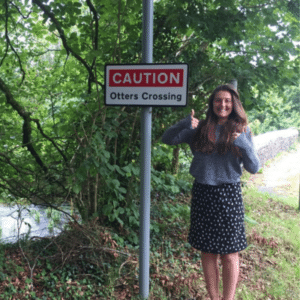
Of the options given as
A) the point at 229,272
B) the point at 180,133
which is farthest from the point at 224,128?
the point at 229,272

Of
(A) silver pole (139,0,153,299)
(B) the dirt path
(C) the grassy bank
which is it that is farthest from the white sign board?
(B) the dirt path

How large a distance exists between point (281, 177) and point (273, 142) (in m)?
2.52

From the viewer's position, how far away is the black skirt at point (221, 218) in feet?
8.25

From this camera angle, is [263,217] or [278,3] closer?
[278,3]

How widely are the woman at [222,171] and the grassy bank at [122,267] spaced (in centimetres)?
62

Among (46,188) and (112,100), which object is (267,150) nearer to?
Answer: (46,188)

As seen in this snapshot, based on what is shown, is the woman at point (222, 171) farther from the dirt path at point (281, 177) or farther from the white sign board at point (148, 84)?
the dirt path at point (281, 177)

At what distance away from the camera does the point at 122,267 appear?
125 inches

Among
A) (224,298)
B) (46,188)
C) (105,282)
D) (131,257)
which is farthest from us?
(46,188)

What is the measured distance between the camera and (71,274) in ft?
10.1

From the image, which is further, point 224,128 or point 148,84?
point 224,128

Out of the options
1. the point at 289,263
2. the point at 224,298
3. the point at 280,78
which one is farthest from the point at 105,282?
the point at 280,78

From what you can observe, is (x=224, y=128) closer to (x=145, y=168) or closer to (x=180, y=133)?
(x=180, y=133)

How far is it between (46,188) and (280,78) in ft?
9.08
